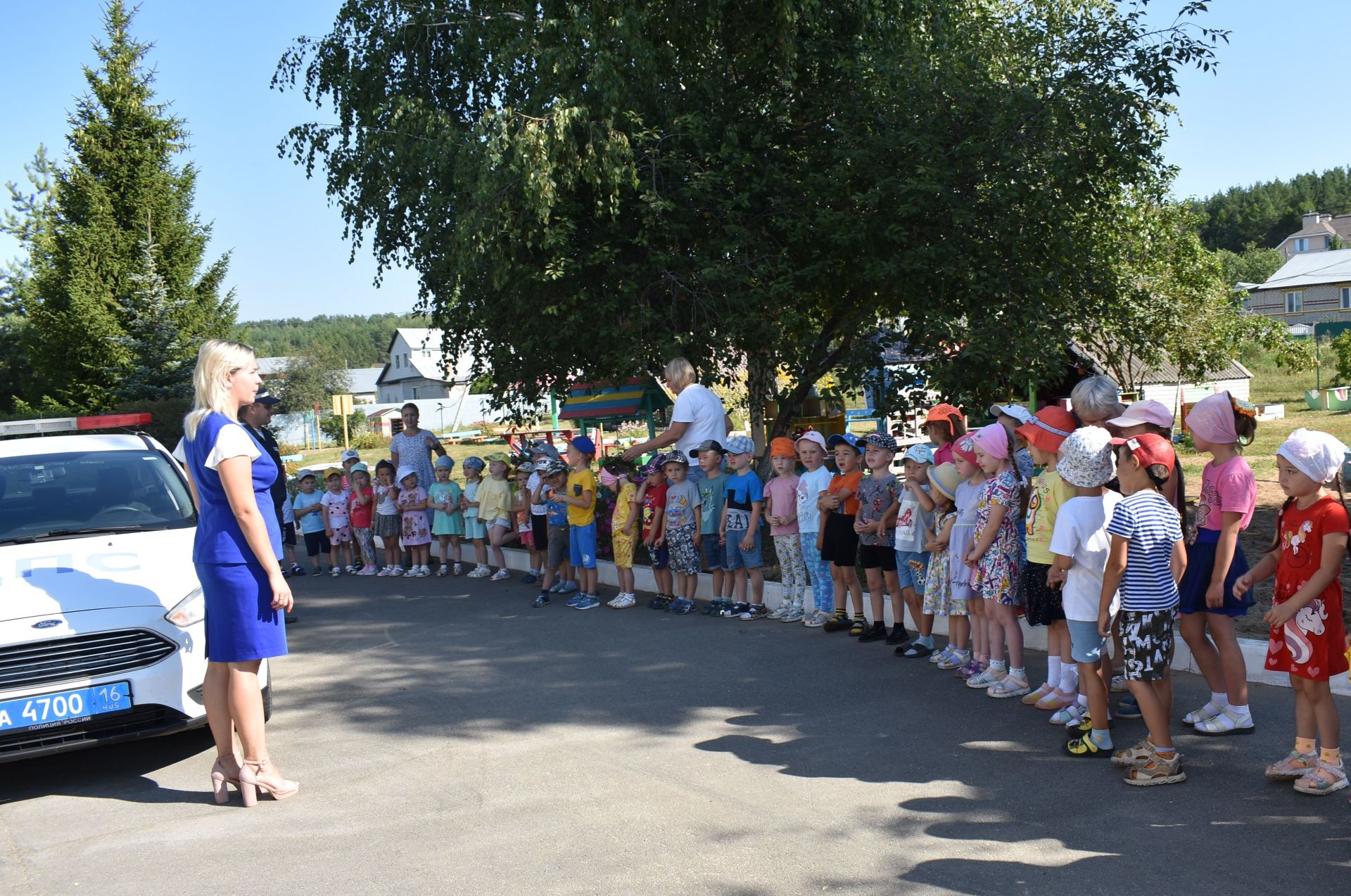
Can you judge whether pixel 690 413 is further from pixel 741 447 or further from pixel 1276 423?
pixel 1276 423

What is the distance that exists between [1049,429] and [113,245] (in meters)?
28.4

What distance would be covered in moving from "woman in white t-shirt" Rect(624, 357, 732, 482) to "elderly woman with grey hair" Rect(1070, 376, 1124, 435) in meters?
3.59

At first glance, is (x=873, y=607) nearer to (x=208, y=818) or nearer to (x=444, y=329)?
(x=208, y=818)

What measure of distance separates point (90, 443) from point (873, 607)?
570cm

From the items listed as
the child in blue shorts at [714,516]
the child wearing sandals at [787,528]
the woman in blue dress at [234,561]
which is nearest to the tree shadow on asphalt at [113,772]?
the woman in blue dress at [234,561]

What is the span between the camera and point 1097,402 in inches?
232

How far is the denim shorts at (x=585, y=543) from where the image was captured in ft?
32.6

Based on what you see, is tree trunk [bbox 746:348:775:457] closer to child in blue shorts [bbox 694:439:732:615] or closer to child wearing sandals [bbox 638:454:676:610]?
child wearing sandals [bbox 638:454:676:610]

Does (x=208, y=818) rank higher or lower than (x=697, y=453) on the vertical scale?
lower

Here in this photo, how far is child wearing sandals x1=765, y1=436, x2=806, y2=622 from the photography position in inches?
340

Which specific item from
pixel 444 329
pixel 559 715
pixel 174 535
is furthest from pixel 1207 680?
pixel 444 329

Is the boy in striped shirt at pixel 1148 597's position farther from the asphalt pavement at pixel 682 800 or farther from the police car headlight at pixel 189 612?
the police car headlight at pixel 189 612

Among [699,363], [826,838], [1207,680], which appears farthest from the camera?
[699,363]

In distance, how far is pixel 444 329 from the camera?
13.9 meters
